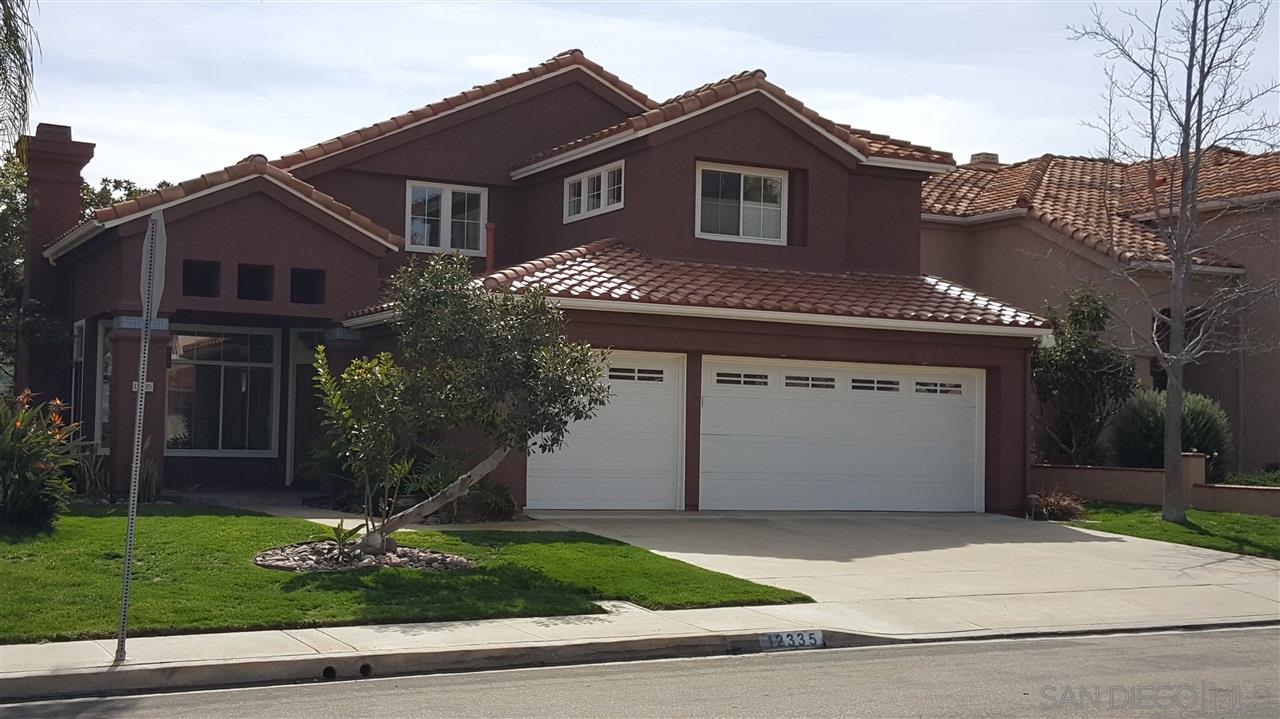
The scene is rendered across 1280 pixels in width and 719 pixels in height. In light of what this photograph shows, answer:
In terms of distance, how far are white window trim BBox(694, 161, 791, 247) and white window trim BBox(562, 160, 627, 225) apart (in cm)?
114

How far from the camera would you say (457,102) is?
24844 millimetres

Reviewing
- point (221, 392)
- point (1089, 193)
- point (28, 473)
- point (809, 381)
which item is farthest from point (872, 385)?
point (1089, 193)

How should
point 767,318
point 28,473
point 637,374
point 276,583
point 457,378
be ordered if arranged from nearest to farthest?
point 276,583, point 457,378, point 28,473, point 637,374, point 767,318

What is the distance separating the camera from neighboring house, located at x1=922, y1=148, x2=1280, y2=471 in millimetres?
26812

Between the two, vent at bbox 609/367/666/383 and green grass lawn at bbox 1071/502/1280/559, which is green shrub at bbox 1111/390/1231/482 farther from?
vent at bbox 609/367/666/383

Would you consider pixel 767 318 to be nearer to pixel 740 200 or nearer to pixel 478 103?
pixel 740 200

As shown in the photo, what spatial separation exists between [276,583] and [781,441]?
31.9ft

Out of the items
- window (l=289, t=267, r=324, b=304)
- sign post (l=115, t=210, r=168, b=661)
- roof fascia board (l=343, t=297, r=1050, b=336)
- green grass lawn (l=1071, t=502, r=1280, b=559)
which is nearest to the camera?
sign post (l=115, t=210, r=168, b=661)

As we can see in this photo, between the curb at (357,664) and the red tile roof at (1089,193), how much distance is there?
16688mm

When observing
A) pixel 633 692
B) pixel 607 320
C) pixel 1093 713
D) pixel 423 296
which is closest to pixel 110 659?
pixel 633 692

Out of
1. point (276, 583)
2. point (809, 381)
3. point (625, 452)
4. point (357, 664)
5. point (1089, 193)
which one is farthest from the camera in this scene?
point (1089, 193)

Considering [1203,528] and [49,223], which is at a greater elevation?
[49,223]

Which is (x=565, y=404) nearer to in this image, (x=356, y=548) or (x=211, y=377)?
(x=356, y=548)

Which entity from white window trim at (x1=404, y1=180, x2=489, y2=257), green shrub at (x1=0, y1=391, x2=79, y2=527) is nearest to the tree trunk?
green shrub at (x1=0, y1=391, x2=79, y2=527)
